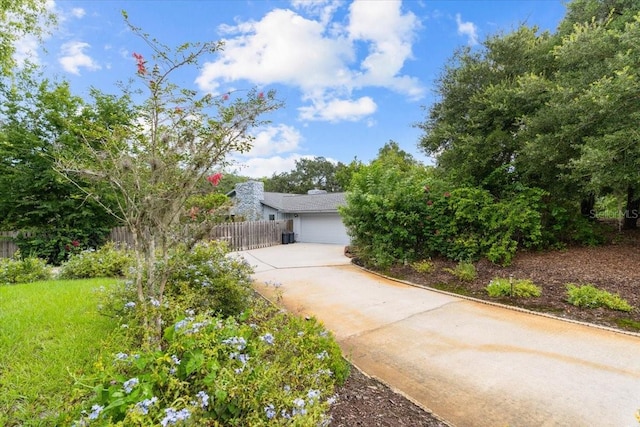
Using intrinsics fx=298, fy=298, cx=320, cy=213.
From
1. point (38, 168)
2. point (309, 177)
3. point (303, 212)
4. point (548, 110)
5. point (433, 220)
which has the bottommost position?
point (433, 220)

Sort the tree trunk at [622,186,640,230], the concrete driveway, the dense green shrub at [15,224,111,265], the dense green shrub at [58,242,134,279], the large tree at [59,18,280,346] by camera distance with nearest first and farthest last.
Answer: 1. the concrete driveway
2. the large tree at [59,18,280,346]
3. the dense green shrub at [58,242,134,279]
4. the tree trunk at [622,186,640,230]
5. the dense green shrub at [15,224,111,265]

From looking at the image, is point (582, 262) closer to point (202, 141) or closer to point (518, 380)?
point (518, 380)

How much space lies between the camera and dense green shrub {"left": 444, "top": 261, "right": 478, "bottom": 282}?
21.5ft

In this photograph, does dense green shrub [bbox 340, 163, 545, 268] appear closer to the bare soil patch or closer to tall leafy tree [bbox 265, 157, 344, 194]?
the bare soil patch

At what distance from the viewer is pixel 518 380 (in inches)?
120

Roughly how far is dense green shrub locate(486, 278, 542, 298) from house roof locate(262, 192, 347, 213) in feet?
35.8

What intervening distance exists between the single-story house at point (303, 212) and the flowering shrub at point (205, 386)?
1413cm

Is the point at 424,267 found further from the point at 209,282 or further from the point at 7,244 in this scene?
the point at 7,244

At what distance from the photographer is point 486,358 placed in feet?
11.5

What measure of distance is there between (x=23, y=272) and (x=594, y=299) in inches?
428

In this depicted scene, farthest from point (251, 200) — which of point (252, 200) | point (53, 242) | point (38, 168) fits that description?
point (38, 168)

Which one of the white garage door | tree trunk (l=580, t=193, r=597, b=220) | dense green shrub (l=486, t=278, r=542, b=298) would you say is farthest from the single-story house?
dense green shrub (l=486, t=278, r=542, b=298)

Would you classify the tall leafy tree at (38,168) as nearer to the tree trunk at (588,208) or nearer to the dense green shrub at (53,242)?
the dense green shrub at (53,242)

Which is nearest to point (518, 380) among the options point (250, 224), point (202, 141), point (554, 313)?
point (554, 313)
